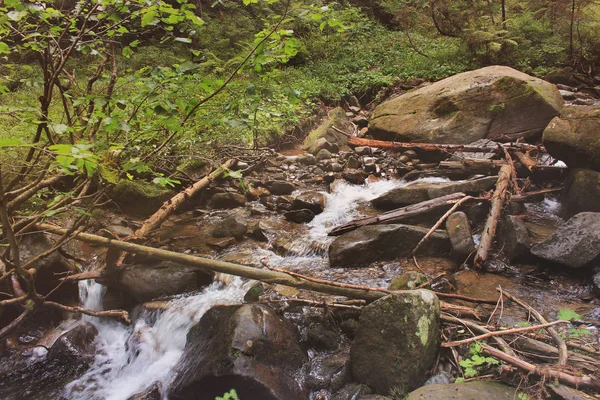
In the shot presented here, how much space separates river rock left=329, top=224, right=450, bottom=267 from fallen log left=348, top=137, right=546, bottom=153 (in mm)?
3034

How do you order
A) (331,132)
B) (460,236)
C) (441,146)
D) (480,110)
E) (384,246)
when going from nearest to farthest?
(460,236) < (384,246) < (441,146) < (480,110) < (331,132)

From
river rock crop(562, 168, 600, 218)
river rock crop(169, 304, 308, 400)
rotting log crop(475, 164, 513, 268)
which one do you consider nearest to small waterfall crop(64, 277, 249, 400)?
river rock crop(169, 304, 308, 400)

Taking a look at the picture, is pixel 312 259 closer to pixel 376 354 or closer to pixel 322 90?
pixel 376 354

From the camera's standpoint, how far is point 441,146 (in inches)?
317

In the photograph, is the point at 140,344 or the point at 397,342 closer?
the point at 397,342

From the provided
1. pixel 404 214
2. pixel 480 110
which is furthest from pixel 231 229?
pixel 480 110

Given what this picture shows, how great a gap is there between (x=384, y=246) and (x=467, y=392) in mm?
2693

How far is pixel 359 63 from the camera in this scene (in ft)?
46.0

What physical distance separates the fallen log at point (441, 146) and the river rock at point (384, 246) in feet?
9.96

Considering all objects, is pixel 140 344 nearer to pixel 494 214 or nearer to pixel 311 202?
pixel 311 202

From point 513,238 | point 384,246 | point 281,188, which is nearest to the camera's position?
point 513,238

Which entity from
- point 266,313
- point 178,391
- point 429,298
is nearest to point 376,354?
point 429,298

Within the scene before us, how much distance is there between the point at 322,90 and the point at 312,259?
8.23 metres

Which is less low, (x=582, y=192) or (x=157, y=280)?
(x=157, y=280)
